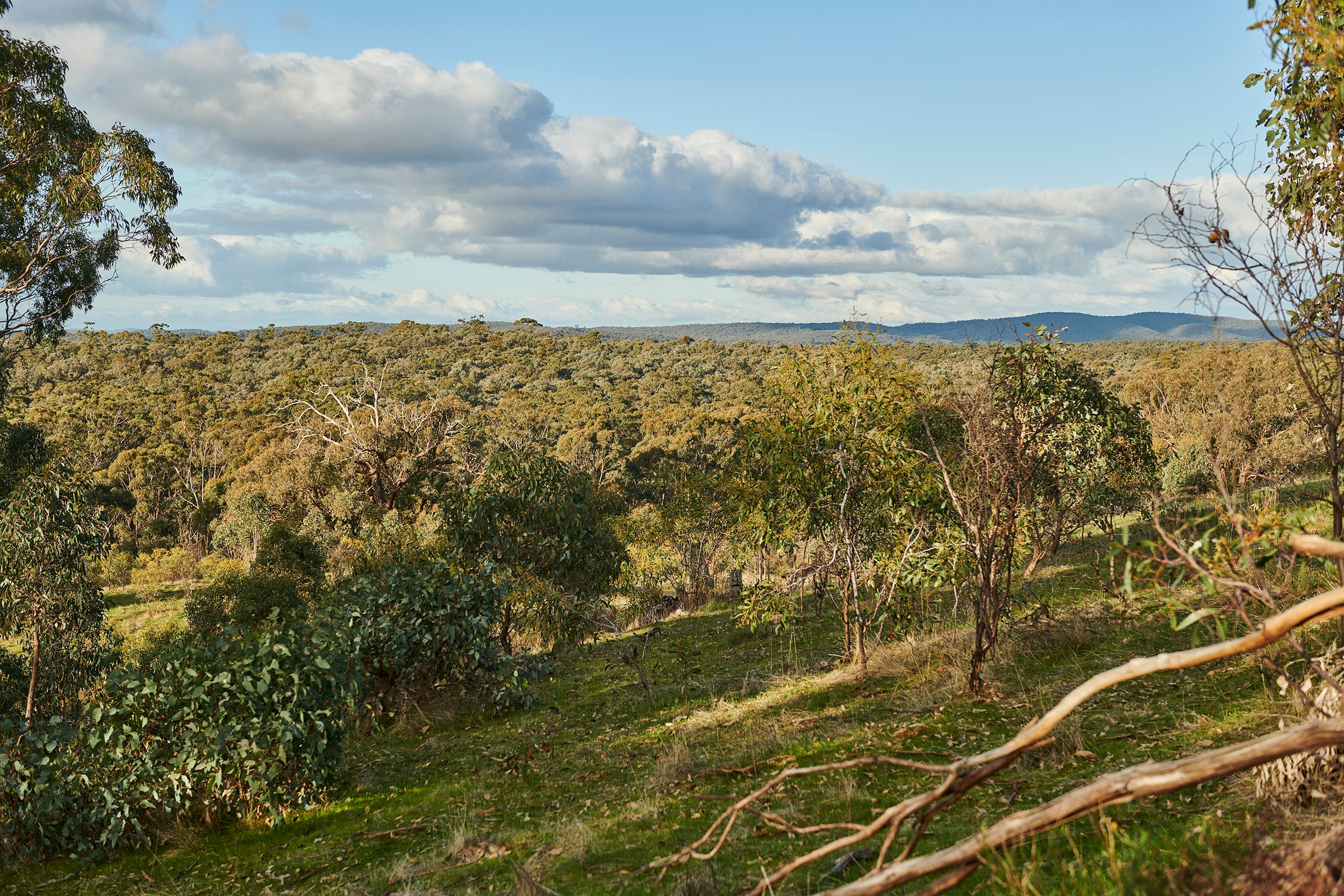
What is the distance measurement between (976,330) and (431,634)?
7.74 m

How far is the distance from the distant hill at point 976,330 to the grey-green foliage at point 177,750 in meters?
7.18

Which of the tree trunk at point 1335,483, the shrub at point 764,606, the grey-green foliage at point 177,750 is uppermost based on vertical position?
the tree trunk at point 1335,483

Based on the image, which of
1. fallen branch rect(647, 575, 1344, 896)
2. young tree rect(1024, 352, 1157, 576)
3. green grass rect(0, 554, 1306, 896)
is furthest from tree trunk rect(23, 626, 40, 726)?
young tree rect(1024, 352, 1157, 576)

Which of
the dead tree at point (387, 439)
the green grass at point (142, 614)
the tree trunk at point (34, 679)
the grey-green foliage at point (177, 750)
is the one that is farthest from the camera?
the dead tree at point (387, 439)

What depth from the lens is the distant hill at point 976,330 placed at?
27.4 ft

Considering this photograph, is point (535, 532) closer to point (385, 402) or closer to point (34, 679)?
point (34, 679)

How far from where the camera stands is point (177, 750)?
7.20 meters

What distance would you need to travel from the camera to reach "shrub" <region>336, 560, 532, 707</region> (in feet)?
35.6

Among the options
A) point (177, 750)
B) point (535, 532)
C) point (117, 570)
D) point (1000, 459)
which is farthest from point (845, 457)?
point (117, 570)

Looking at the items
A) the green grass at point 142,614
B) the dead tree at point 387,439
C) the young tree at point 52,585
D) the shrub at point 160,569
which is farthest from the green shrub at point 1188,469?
the shrub at point 160,569

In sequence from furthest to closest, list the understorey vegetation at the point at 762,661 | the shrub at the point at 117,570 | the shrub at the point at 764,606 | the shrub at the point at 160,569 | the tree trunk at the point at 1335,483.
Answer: the shrub at the point at 117,570 → the shrub at the point at 160,569 → the shrub at the point at 764,606 → the tree trunk at the point at 1335,483 → the understorey vegetation at the point at 762,661

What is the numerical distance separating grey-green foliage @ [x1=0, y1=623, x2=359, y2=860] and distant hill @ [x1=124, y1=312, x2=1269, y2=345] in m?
7.18

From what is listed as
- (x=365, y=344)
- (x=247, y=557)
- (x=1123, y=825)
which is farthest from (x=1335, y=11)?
(x=365, y=344)

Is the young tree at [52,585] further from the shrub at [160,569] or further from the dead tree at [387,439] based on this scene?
the shrub at [160,569]
